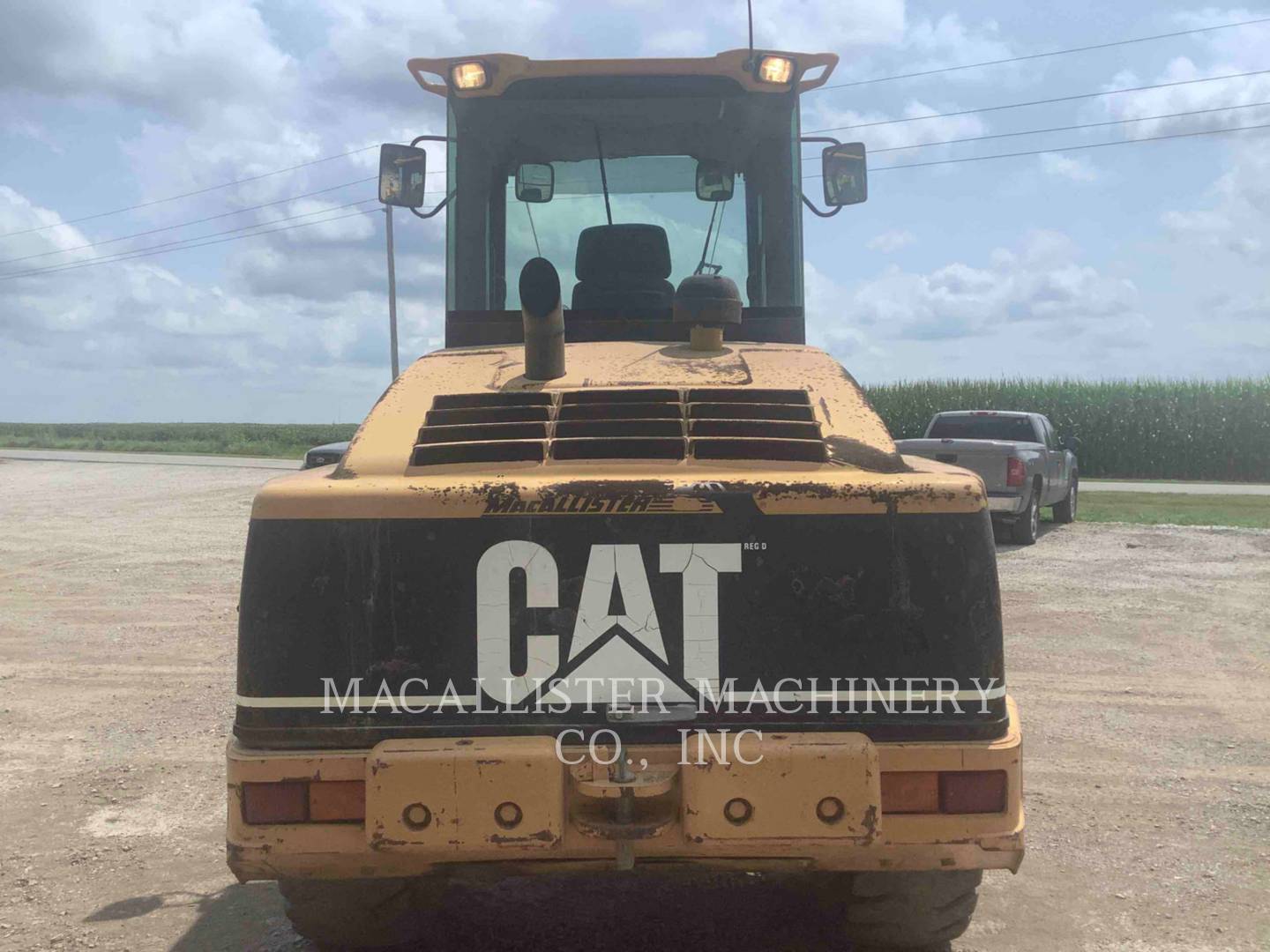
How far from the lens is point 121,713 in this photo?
7.29 metres

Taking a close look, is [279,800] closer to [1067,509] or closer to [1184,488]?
[1067,509]

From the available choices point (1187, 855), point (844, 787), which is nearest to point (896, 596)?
point (844, 787)

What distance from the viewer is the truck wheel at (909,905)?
3408mm

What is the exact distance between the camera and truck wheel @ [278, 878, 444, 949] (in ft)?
11.3

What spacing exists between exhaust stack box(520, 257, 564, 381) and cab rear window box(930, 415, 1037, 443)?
1419 cm

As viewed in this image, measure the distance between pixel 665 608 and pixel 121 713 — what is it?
525 cm

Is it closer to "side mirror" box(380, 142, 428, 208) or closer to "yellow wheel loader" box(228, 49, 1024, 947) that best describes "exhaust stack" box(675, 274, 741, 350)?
"yellow wheel loader" box(228, 49, 1024, 947)

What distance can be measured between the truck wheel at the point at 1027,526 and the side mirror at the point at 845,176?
1037 centimetres

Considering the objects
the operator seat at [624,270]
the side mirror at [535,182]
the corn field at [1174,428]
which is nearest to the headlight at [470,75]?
the side mirror at [535,182]

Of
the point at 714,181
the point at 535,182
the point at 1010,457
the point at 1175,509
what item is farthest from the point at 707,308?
the point at 1175,509

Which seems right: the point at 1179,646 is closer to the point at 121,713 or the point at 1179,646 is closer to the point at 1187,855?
the point at 1187,855

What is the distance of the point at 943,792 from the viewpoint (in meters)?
3.12

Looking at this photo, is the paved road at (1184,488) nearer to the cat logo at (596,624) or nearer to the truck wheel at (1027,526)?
the truck wheel at (1027,526)

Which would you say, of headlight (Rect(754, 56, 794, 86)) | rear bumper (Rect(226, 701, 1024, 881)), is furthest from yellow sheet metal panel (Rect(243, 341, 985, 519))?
headlight (Rect(754, 56, 794, 86))
